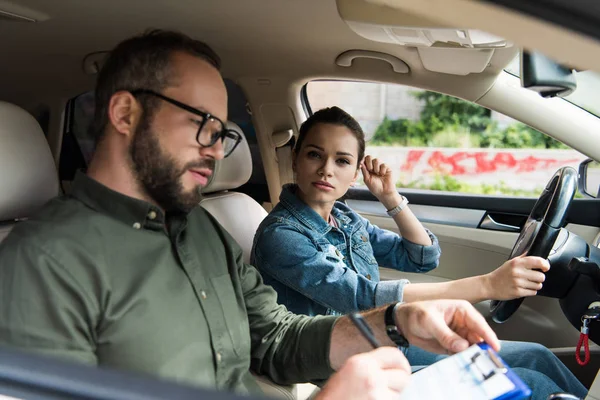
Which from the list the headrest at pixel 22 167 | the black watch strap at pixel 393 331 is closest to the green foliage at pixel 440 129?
the headrest at pixel 22 167

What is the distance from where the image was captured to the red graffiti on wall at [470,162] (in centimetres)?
807

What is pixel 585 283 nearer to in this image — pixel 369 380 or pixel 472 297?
pixel 472 297

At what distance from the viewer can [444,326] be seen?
125 centimetres

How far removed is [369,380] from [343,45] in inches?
53.7

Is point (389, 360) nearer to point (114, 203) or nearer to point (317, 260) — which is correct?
point (114, 203)

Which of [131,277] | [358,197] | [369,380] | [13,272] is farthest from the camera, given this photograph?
[358,197]

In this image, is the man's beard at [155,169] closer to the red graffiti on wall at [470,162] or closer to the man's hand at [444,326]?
the man's hand at [444,326]

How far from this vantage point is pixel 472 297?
1.86 m

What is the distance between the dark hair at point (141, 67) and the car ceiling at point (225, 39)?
0.30 meters

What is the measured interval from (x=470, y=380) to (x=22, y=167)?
1164 mm

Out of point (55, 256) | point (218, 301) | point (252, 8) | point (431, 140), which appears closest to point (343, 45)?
point (252, 8)

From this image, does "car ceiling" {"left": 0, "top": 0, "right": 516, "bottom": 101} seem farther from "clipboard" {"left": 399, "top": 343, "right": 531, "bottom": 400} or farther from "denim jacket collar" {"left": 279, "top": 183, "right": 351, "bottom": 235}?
"clipboard" {"left": 399, "top": 343, "right": 531, "bottom": 400}

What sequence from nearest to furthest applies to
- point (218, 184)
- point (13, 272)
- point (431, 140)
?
point (13, 272)
point (218, 184)
point (431, 140)

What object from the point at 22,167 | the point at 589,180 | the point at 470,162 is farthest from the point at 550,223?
the point at 470,162
